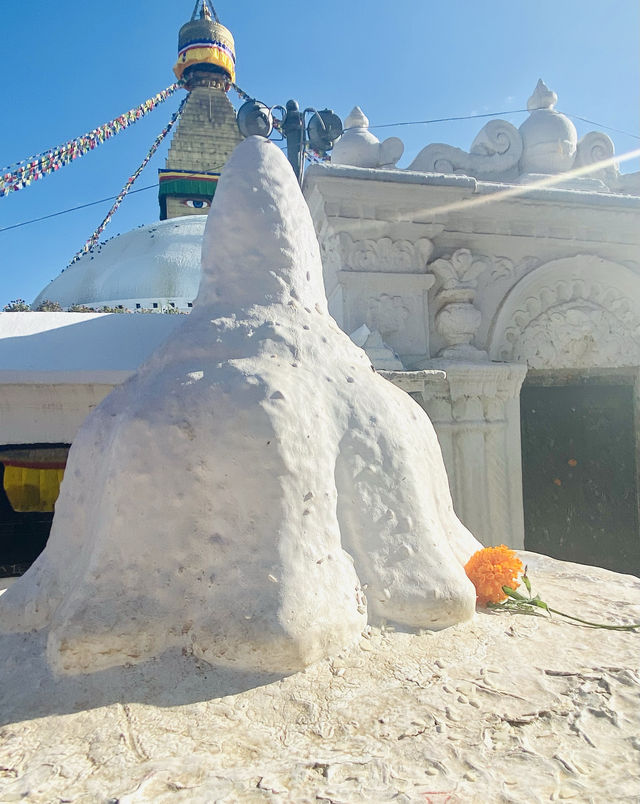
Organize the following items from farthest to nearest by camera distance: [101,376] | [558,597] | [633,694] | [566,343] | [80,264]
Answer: [80,264], [566,343], [101,376], [558,597], [633,694]

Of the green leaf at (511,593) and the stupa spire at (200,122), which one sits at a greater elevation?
the stupa spire at (200,122)

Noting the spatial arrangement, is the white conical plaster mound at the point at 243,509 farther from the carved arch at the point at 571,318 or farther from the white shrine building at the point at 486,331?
the carved arch at the point at 571,318

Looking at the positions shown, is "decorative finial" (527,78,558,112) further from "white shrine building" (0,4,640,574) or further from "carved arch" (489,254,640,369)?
"carved arch" (489,254,640,369)

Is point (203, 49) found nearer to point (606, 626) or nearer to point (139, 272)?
point (139, 272)

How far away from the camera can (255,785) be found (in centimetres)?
126

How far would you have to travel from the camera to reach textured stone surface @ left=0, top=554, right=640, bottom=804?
126 centimetres

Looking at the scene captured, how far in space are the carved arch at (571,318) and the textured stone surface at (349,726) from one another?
366cm

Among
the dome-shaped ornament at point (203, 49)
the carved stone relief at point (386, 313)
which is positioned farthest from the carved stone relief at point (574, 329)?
the dome-shaped ornament at point (203, 49)

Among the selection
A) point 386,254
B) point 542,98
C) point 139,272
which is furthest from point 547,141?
Result: point 139,272

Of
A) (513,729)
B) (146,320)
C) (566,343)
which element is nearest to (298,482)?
(513,729)

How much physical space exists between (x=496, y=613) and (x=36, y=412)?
3778 millimetres

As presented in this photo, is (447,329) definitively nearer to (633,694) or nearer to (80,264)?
(633,694)

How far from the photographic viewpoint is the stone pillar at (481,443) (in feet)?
15.7

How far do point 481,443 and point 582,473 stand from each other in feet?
4.64
